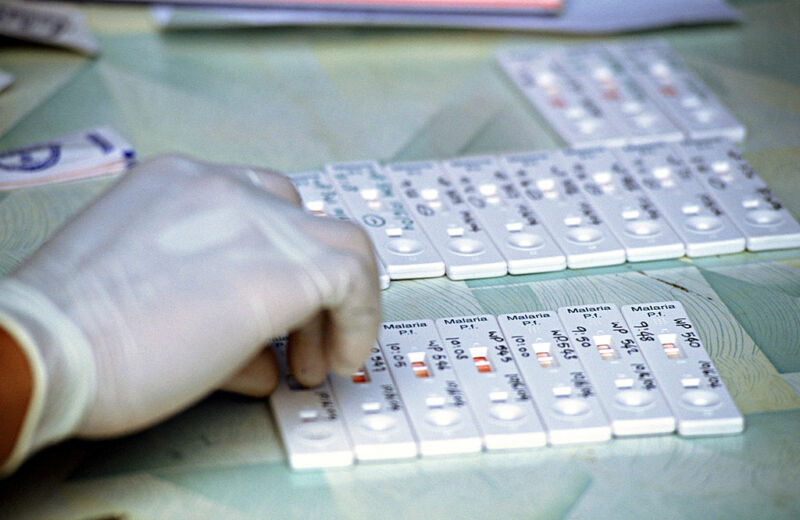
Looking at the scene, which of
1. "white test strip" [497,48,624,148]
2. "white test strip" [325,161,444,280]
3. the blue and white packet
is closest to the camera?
"white test strip" [325,161,444,280]

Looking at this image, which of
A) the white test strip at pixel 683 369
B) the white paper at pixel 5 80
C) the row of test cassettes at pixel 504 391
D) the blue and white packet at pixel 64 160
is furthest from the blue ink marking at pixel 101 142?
the white test strip at pixel 683 369

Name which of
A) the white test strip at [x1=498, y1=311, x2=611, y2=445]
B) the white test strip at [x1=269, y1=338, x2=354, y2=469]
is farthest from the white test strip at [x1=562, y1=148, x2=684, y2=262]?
the white test strip at [x1=269, y1=338, x2=354, y2=469]

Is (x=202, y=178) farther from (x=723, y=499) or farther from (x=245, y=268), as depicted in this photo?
(x=723, y=499)

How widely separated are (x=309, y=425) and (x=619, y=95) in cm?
92

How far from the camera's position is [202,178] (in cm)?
91

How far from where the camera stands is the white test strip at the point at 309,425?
0.95 metres

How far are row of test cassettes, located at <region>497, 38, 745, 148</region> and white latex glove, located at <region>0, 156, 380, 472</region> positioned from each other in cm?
74

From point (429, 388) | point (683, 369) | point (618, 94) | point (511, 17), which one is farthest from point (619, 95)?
point (429, 388)

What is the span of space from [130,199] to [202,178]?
0.22 ft

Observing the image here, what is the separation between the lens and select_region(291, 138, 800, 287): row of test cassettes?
1262 millimetres

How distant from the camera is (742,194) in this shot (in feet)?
4.59

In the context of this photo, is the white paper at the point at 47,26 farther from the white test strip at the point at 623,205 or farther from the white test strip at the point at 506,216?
the white test strip at the point at 623,205

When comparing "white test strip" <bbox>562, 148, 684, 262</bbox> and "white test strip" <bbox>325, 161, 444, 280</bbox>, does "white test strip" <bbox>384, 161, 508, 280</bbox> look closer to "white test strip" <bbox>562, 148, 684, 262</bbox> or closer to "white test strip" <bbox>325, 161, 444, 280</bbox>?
"white test strip" <bbox>325, 161, 444, 280</bbox>

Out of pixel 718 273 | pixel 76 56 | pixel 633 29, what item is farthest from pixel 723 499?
pixel 76 56
